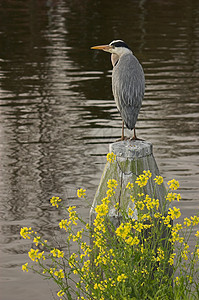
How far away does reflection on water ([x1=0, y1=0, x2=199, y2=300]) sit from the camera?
33.3ft

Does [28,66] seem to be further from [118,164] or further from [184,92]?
[118,164]

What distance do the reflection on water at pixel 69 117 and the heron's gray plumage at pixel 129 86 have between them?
1.83 m

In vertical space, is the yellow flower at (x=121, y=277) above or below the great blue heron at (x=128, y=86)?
below

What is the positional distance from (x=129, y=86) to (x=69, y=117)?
8.47 m

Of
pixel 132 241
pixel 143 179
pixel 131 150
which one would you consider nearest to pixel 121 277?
pixel 132 241

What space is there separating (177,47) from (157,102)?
28.2ft

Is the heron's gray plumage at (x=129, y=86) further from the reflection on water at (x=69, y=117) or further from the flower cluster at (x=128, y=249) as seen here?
the reflection on water at (x=69, y=117)

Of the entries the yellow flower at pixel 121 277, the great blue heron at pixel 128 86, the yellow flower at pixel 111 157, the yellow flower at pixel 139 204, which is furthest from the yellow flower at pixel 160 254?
the great blue heron at pixel 128 86

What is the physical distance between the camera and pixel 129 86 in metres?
7.21

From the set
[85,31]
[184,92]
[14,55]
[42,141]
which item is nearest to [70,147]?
[42,141]

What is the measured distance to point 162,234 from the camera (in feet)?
20.2

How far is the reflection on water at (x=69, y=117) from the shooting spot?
10.2m

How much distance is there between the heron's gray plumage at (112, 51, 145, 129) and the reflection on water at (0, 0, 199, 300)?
1830mm

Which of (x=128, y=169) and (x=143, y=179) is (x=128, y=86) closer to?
(x=128, y=169)
